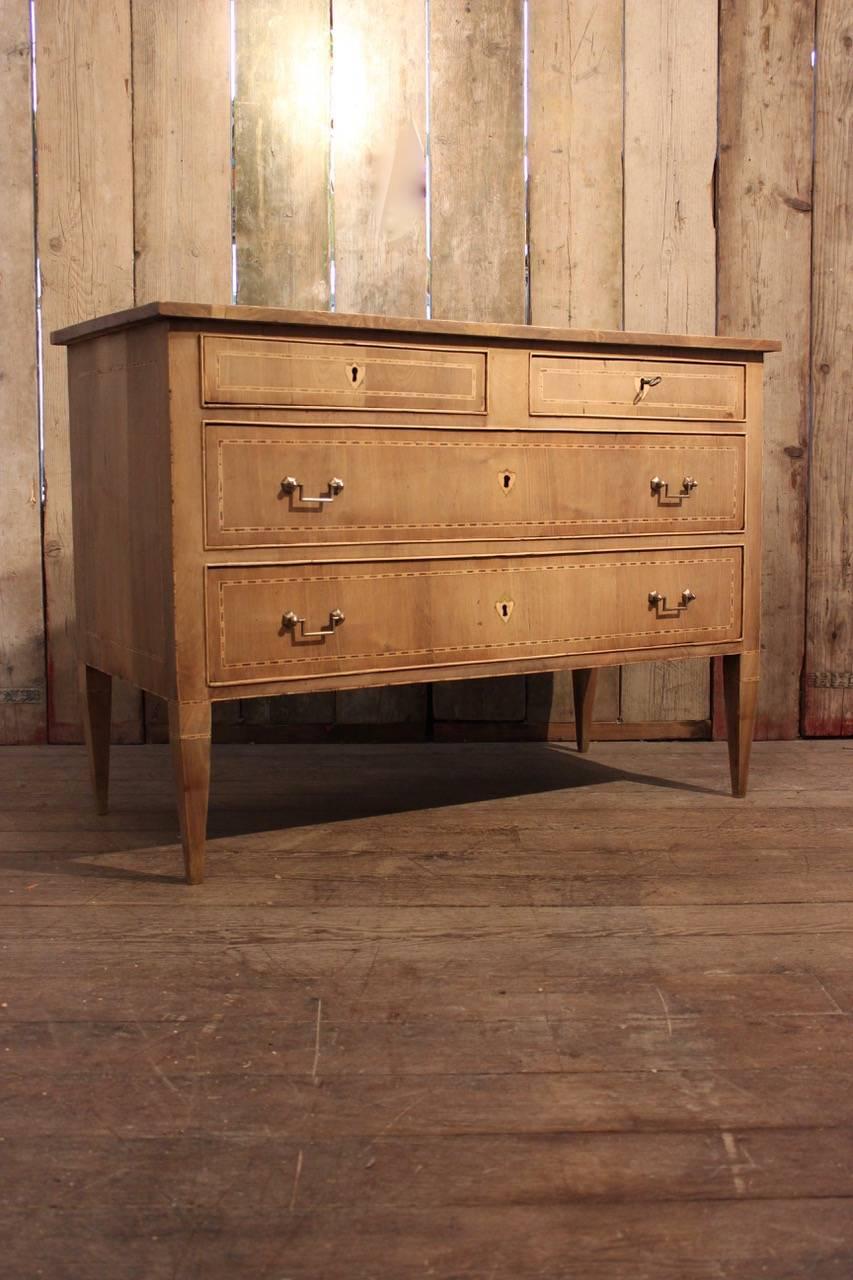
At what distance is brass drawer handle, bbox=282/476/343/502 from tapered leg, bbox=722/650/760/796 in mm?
1007

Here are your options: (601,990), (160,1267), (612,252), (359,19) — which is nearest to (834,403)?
(612,252)

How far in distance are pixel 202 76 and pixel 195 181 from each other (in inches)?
10.0

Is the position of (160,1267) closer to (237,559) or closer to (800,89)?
(237,559)

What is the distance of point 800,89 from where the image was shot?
3330 millimetres

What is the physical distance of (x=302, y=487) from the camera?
90.4 inches

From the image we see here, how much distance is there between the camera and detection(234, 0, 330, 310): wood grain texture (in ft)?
10.5

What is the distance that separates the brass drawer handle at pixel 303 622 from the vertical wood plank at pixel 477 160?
1256mm

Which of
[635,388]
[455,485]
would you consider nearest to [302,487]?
[455,485]

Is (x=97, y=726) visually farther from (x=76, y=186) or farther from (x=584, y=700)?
(x=76, y=186)

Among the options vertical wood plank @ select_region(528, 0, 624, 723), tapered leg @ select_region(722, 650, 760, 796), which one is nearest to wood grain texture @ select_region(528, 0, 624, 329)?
vertical wood plank @ select_region(528, 0, 624, 723)

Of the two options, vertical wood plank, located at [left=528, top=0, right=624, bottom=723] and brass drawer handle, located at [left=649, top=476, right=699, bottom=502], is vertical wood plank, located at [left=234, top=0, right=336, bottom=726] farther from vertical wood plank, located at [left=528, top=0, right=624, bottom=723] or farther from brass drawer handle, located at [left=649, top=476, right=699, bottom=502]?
brass drawer handle, located at [left=649, top=476, right=699, bottom=502]

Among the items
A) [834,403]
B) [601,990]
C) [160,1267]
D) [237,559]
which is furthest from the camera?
[834,403]

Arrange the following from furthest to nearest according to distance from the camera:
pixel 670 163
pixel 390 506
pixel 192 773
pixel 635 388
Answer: pixel 670 163
pixel 635 388
pixel 390 506
pixel 192 773

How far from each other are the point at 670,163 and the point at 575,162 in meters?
0.25
